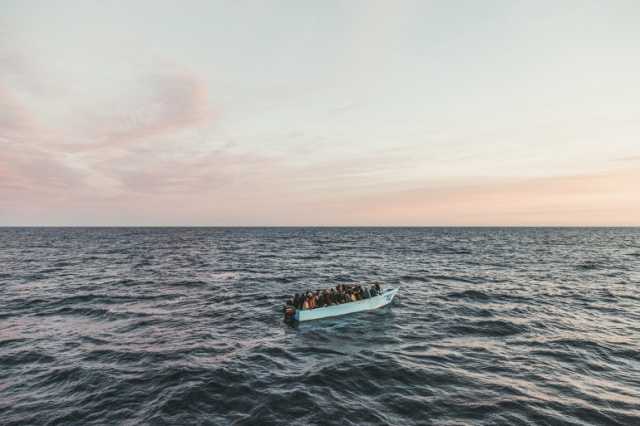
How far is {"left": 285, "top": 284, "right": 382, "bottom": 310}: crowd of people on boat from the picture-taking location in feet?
78.6

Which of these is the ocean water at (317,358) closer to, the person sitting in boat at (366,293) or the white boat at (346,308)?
the white boat at (346,308)

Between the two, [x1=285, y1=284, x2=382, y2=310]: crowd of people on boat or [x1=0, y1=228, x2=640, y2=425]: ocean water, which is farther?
[x1=285, y1=284, x2=382, y2=310]: crowd of people on boat

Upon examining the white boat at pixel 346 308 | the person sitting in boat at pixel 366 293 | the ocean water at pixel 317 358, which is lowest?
the ocean water at pixel 317 358

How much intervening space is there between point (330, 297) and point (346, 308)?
1.63 metres

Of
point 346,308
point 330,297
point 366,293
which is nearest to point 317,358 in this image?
point 330,297

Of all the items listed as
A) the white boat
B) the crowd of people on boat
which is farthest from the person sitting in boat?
the white boat

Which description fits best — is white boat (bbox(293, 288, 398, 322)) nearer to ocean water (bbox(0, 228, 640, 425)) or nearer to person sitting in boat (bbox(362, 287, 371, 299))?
person sitting in boat (bbox(362, 287, 371, 299))

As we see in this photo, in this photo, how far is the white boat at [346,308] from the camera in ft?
76.9

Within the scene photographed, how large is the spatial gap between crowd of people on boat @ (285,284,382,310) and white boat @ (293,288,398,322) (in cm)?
30

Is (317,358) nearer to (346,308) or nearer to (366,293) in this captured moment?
(346,308)

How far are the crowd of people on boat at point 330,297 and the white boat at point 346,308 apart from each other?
295 millimetres

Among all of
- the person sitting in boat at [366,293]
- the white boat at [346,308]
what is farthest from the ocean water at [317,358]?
the person sitting in boat at [366,293]

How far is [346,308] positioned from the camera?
25.4 m

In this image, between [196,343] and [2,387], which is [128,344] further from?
[2,387]
